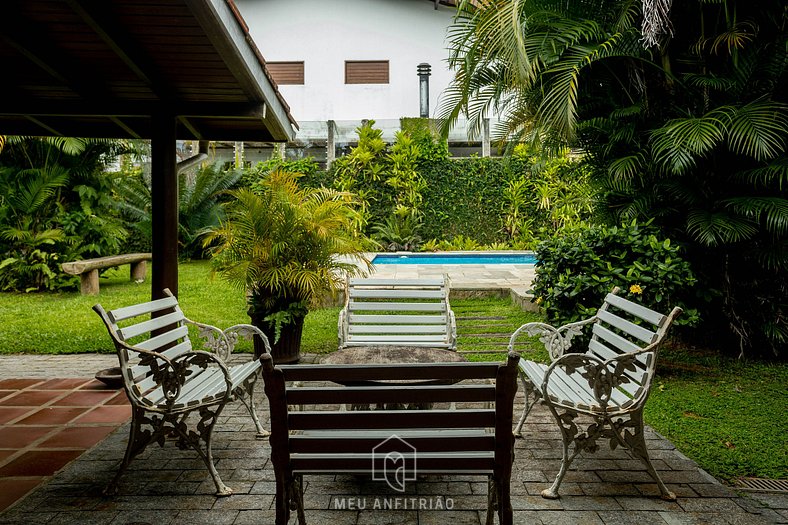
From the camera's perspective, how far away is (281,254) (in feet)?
17.9

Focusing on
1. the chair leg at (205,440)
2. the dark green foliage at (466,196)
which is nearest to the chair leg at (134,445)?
the chair leg at (205,440)

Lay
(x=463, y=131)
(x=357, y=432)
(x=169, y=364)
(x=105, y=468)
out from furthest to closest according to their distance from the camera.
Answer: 1. (x=463, y=131)
2. (x=105, y=468)
3. (x=169, y=364)
4. (x=357, y=432)

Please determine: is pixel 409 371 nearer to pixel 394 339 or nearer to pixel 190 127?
pixel 394 339

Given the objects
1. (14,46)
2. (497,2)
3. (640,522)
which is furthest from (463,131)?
(640,522)

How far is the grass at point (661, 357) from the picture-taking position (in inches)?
148

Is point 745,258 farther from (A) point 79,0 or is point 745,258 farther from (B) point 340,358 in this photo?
(A) point 79,0

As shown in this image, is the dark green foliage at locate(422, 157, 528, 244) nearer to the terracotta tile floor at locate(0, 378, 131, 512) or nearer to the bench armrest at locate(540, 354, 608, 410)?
the terracotta tile floor at locate(0, 378, 131, 512)

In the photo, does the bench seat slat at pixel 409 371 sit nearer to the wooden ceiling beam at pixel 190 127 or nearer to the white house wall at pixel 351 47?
the wooden ceiling beam at pixel 190 127

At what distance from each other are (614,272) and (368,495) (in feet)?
11.5

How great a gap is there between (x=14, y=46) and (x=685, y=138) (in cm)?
540

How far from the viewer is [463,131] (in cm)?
1658

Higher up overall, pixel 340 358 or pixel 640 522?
pixel 340 358

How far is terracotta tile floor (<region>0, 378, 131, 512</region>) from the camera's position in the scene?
3.31 m

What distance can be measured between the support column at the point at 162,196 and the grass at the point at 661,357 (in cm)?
162
